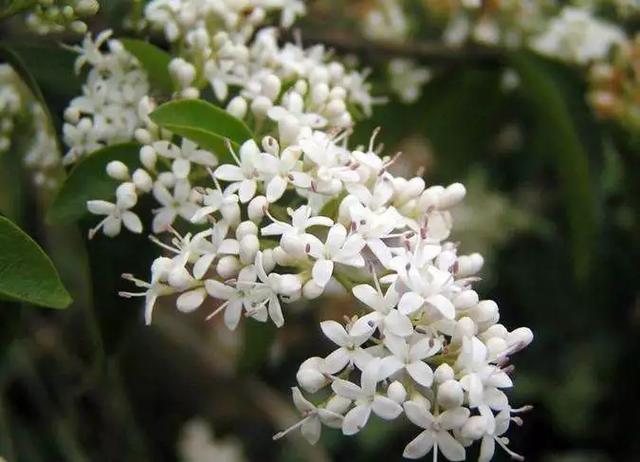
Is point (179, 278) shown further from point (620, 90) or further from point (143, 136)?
point (620, 90)

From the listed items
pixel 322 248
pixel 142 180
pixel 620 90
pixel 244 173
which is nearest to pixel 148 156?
pixel 142 180

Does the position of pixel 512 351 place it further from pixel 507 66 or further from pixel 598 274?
pixel 598 274

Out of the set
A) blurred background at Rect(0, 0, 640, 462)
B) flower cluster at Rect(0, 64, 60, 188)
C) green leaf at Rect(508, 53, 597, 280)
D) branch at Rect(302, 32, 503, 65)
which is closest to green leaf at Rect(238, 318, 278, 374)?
blurred background at Rect(0, 0, 640, 462)

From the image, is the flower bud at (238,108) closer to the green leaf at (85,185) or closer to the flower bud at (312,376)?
the green leaf at (85,185)

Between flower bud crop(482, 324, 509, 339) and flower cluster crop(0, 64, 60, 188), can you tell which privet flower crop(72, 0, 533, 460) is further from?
flower cluster crop(0, 64, 60, 188)

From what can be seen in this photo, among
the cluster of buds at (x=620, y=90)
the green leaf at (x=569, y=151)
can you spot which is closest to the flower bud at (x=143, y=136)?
the green leaf at (x=569, y=151)

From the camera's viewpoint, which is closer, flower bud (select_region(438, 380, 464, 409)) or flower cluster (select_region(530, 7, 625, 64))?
flower bud (select_region(438, 380, 464, 409))
